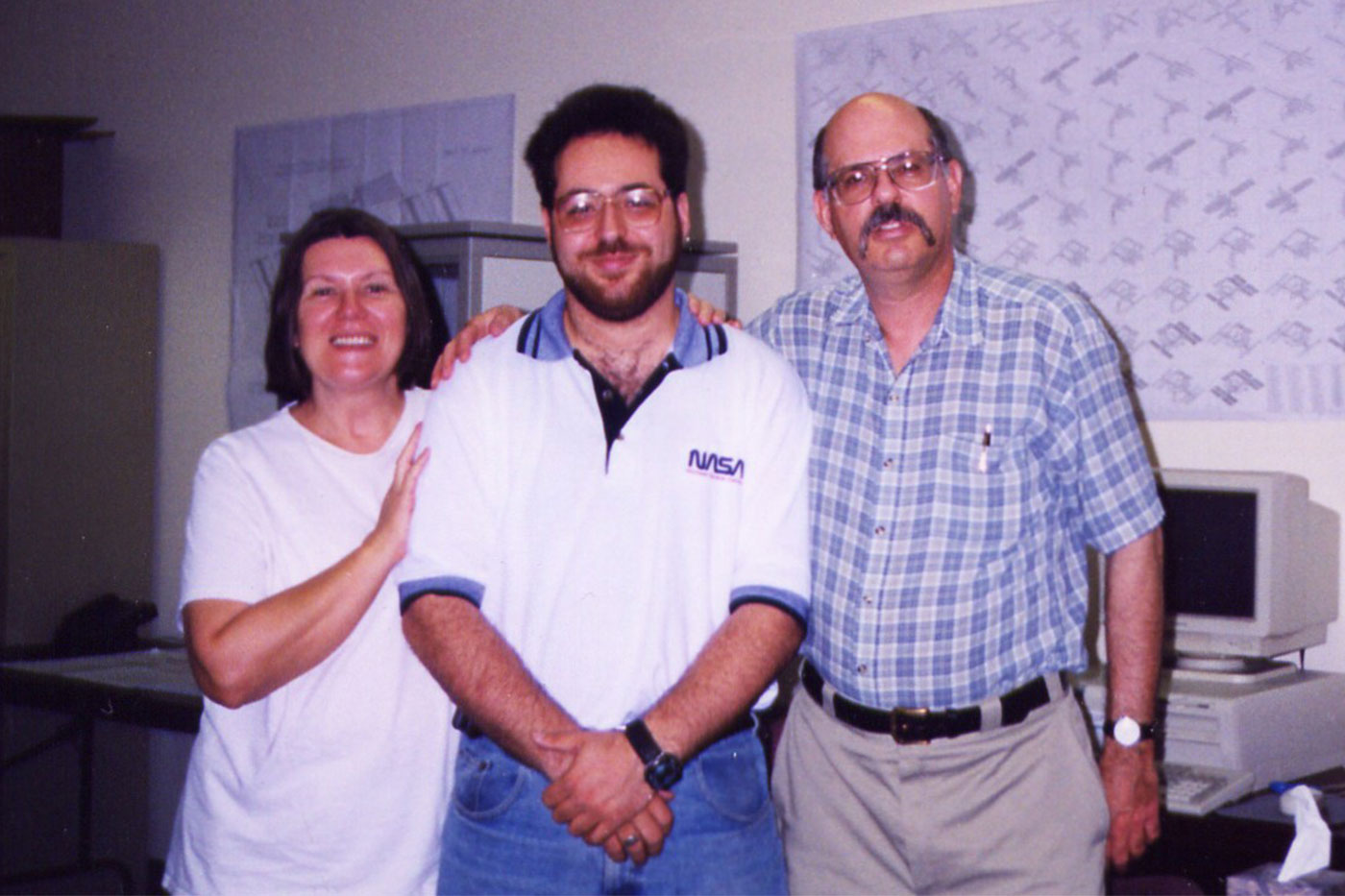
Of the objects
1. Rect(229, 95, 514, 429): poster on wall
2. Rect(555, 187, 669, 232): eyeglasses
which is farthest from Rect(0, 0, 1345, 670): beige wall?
Rect(555, 187, 669, 232): eyeglasses

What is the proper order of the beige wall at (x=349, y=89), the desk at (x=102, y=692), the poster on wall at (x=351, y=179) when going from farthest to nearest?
the poster on wall at (x=351, y=179)
the beige wall at (x=349, y=89)
the desk at (x=102, y=692)

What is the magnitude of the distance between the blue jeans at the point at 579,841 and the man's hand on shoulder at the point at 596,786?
0.13 feet

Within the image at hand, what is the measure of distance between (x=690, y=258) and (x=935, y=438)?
130 centimetres

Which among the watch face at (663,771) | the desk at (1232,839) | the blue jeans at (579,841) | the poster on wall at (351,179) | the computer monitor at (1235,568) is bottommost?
the desk at (1232,839)

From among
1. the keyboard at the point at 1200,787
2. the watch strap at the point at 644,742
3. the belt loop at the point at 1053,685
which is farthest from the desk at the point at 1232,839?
the watch strap at the point at 644,742

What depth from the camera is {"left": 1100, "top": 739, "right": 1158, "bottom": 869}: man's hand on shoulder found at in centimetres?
180

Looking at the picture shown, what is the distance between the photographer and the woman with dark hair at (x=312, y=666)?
5.41 feet

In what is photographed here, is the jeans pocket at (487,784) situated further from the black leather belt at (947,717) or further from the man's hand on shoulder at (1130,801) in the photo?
the man's hand on shoulder at (1130,801)

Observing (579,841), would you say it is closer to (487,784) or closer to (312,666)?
(487,784)

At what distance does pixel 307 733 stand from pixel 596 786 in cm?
41

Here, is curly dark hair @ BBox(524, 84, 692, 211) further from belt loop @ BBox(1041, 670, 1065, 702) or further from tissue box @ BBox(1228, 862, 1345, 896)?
tissue box @ BBox(1228, 862, 1345, 896)

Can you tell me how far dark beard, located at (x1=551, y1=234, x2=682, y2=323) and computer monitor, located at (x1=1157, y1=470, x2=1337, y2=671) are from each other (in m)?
1.17

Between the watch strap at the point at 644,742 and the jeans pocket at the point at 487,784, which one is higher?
the watch strap at the point at 644,742

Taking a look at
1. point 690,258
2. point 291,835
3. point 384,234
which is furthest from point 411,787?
point 690,258
